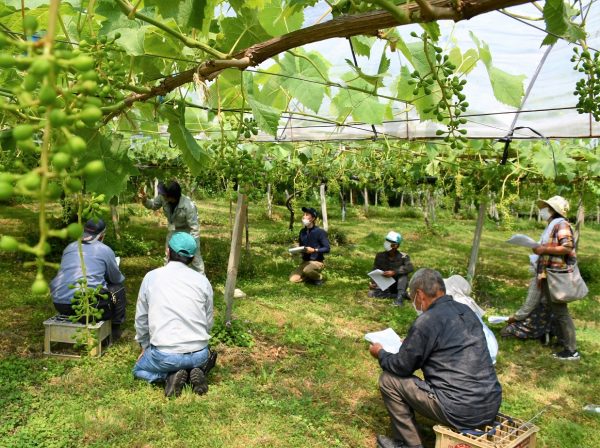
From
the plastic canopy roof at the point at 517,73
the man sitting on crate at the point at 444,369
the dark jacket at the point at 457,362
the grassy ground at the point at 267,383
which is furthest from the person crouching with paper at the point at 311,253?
the dark jacket at the point at 457,362

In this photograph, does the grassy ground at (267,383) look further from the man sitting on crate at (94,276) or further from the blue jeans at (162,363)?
the man sitting on crate at (94,276)

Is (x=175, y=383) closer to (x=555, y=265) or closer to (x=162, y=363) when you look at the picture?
(x=162, y=363)

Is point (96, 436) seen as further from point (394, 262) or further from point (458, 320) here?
point (394, 262)

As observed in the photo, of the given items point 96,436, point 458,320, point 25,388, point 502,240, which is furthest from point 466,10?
point 502,240

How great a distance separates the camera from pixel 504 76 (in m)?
2.69

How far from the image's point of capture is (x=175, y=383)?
13.9 feet

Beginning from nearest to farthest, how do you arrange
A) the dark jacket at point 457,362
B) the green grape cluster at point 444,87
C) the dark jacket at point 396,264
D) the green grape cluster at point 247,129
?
the green grape cluster at point 444,87 → the green grape cluster at point 247,129 → the dark jacket at point 457,362 → the dark jacket at point 396,264

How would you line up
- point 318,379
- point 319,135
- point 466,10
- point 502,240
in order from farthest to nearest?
1. point 502,240
2. point 319,135
3. point 318,379
4. point 466,10

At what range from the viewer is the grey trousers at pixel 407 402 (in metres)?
3.49

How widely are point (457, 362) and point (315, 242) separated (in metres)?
5.97

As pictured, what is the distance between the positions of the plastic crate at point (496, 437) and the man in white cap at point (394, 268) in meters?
4.54

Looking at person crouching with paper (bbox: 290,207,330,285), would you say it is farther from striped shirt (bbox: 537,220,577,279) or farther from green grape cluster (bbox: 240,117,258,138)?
green grape cluster (bbox: 240,117,258,138)

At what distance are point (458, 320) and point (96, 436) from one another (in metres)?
2.53

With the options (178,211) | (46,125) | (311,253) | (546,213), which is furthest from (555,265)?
(46,125)
